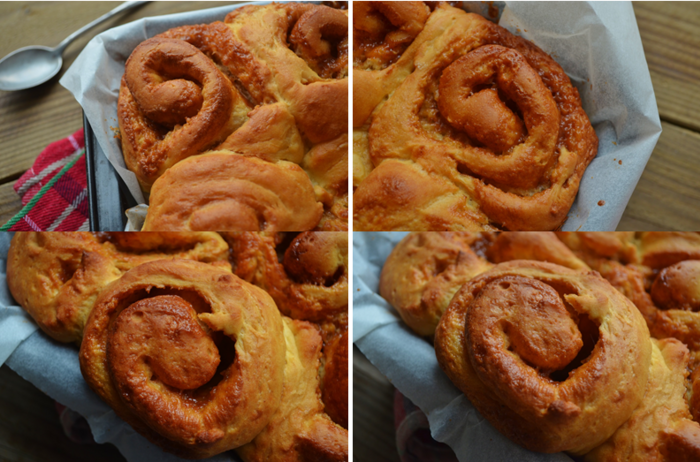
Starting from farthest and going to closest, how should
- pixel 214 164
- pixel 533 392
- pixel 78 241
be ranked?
pixel 78 241 → pixel 214 164 → pixel 533 392

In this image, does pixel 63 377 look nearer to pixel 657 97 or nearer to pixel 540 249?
pixel 540 249

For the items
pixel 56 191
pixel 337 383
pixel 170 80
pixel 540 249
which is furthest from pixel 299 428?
pixel 56 191

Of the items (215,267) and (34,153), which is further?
(34,153)

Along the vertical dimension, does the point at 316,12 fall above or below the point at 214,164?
above

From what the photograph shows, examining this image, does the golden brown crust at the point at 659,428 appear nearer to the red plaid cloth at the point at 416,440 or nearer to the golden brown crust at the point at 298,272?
the red plaid cloth at the point at 416,440

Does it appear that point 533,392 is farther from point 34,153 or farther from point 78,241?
point 34,153

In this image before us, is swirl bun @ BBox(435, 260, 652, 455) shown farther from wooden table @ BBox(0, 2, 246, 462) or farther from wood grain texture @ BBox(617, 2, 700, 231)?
wooden table @ BBox(0, 2, 246, 462)

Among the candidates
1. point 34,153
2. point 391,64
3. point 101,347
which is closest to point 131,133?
point 34,153
